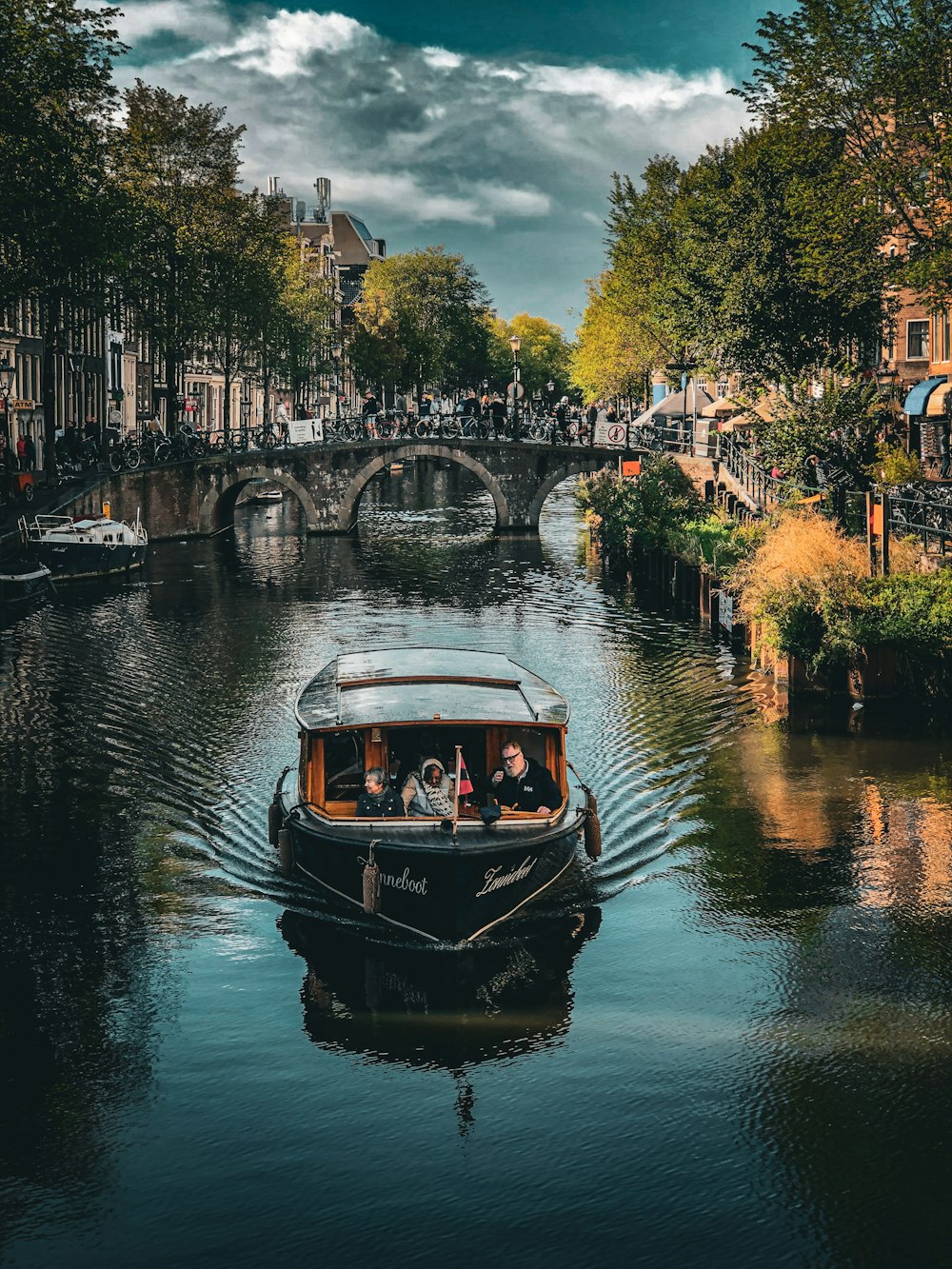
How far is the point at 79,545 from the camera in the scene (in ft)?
173

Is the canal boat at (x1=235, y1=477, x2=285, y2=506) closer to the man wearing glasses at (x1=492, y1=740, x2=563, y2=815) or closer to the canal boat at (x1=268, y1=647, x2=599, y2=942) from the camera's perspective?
the canal boat at (x1=268, y1=647, x2=599, y2=942)

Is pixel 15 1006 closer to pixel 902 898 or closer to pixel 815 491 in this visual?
pixel 902 898

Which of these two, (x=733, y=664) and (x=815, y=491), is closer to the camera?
(x=733, y=664)

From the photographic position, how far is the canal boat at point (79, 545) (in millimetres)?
51344

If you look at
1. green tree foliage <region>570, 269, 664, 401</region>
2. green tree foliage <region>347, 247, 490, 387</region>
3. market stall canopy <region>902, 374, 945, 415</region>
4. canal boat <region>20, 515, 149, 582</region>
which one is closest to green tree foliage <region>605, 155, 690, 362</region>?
green tree foliage <region>570, 269, 664, 401</region>

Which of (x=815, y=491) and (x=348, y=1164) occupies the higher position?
(x=815, y=491)

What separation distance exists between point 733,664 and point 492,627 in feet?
28.7

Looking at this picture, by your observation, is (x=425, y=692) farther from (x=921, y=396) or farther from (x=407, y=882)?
(x=921, y=396)

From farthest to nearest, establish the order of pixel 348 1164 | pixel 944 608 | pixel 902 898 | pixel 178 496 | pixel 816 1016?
pixel 178 496 < pixel 944 608 < pixel 902 898 < pixel 816 1016 < pixel 348 1164

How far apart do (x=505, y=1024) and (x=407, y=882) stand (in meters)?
A: 2.04

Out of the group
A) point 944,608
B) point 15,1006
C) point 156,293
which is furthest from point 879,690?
point 156,293

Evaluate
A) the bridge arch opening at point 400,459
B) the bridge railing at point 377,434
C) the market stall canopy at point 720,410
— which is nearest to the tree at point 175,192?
the bridge railing at point 377,434

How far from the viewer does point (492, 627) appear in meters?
44.7

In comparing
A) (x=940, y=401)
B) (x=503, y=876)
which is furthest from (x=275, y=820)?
(x=940, y=401)
